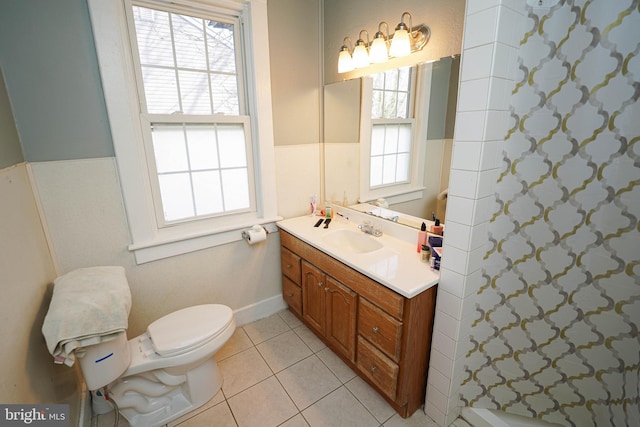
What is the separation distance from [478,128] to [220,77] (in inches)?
62.5

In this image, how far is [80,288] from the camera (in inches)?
48.8

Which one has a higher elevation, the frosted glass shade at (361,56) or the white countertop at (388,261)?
the frosted glass shade at (361,56)

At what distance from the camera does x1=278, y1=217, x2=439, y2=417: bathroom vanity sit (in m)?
1.30

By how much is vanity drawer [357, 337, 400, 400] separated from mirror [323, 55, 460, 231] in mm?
792

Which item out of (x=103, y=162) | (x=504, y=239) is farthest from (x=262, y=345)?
(x=504, y=239)

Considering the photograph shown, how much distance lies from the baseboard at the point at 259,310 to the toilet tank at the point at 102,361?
92 cm

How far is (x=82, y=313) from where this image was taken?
1.14 meters

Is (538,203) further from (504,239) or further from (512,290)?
(512,290)

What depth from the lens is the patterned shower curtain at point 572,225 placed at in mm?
886

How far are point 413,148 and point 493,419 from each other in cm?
149

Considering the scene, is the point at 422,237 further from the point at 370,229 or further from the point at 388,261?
the point at 370,229

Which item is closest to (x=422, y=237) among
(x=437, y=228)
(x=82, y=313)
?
(x=437, y=228)

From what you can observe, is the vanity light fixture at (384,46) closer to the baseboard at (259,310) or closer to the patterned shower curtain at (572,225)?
the patterned shower curtain at (572,225)

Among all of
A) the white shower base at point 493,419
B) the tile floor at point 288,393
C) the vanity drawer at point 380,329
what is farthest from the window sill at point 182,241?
the white shower base at point 493,419
